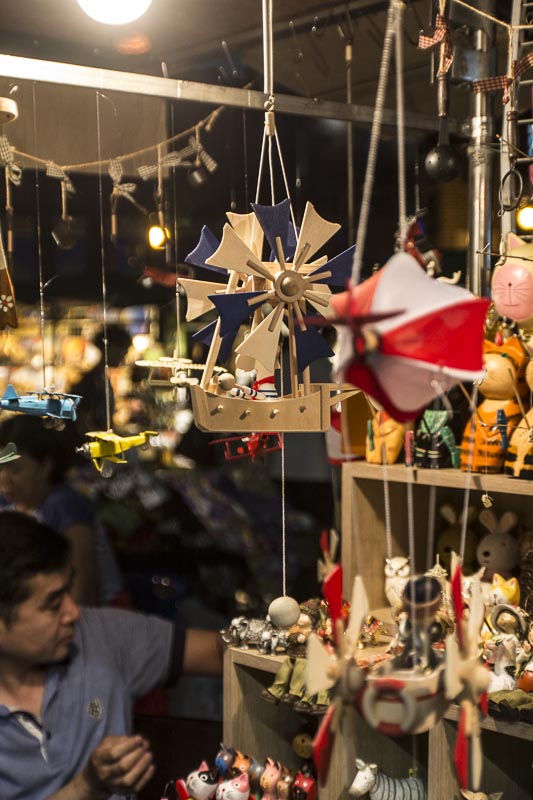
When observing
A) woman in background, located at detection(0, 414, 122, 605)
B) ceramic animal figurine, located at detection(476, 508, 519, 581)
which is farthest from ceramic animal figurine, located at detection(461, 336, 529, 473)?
woman in background, located at detection(0, 414, 122, 605)

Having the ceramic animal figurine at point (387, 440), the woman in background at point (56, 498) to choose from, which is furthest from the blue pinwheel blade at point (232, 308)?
the woman in background at point (56, 498)

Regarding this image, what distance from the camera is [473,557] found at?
1814 mm

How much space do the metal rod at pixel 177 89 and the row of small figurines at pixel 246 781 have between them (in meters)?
1.19

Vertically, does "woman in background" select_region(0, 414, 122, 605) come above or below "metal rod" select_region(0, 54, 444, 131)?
below

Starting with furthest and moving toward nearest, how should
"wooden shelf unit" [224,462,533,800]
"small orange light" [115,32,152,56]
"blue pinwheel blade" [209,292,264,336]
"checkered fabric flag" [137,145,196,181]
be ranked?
1. "small orange light" [115,32,152,56]
2. "checkered fabric flag" [137,145,196,181]
3. "wooden shelf unit" [224,462,533,800]
4. "blue pinwheel blade" [209,292,264,336]

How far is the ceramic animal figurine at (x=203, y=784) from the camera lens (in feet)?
5.72

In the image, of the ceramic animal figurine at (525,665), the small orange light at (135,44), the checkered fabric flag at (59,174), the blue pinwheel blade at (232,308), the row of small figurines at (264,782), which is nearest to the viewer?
the blue pinwheel blade at (232,308)

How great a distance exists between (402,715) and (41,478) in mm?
1588

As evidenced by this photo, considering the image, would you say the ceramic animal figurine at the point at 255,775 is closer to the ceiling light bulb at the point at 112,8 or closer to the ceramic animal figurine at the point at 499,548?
the ceramic animal figurine at the point at 499,548

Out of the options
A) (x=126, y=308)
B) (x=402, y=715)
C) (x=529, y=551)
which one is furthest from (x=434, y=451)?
(x=402, y=715)

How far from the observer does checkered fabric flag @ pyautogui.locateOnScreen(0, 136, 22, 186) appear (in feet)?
5.67

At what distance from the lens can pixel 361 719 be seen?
5.49 ft

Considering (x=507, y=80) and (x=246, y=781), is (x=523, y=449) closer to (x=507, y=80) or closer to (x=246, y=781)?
(x=507, y=80)

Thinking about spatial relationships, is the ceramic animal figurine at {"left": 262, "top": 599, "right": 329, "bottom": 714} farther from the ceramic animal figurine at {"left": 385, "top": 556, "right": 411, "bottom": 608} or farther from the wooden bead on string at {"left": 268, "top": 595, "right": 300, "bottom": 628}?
the wooden bead on string at {"left": 268, "top": 595, "right": 300, "bottom": 628}
